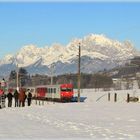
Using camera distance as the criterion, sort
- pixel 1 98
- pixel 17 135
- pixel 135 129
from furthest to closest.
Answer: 1. pixel 1 98
2. pixel 135 129
3. pixel 17 135

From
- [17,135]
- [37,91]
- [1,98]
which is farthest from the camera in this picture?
[37,91]

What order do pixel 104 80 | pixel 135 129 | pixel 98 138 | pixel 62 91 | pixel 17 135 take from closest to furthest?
pixel 98 138 → pixel 17 135 → pixel 135 129 → pixel 62 91 → pixel 104 80

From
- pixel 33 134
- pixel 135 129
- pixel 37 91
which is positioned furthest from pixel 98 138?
pixel 37 91

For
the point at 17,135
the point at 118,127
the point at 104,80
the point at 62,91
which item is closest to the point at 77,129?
the point at 118,127

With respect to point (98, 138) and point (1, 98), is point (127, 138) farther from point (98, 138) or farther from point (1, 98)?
point (1, 98)

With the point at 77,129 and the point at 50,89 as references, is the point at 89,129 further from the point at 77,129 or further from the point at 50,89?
the point at 50,89

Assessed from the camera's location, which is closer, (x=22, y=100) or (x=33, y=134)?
(x=33, y=134)

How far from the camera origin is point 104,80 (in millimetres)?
174375

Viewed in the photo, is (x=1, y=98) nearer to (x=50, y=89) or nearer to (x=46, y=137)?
(x=46, y=137)

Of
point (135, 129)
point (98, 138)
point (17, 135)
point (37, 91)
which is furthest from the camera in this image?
point (37, 91)

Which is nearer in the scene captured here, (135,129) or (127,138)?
→ (127,138)

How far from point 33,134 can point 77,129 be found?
2485mm

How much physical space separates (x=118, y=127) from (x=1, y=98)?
2338 cm

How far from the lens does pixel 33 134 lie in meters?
17.1
